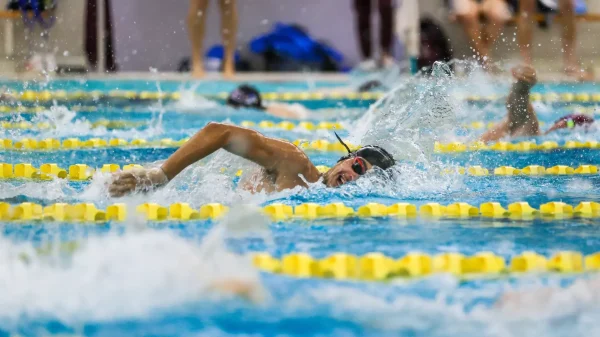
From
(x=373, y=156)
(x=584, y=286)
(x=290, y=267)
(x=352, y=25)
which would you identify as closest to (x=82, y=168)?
(x=373, y=156)

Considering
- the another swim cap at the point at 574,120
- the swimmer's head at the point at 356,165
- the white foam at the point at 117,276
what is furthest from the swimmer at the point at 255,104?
the white foam at the point at 117,276

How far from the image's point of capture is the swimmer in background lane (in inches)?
195

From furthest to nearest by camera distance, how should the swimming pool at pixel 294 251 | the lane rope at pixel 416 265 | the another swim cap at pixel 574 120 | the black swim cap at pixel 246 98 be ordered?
the black swim cap at pixel 246 98 → the another swim cap at pixel 574 120 → the lane rope at pixel 416 265 → the swimming pool at pixel 294 251

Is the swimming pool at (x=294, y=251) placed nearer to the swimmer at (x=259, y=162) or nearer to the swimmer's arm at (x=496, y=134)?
the swimmer at (x=259, y=162)

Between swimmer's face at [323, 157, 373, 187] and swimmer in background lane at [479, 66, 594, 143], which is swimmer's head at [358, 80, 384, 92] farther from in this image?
swimmer's face at [323, 157, 373, 187]

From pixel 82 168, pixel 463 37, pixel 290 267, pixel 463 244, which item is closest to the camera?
pixel 290 267

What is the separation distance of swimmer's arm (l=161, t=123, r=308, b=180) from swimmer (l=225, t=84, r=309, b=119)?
298 centimetres

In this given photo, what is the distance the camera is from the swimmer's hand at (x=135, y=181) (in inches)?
124

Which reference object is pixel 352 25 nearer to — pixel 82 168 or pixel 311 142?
pixel 311 142

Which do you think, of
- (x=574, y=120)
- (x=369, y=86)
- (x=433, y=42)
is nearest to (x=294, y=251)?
(x=574, y=120)

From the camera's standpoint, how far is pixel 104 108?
7219 millimetres

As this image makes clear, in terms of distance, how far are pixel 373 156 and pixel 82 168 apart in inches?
55.6

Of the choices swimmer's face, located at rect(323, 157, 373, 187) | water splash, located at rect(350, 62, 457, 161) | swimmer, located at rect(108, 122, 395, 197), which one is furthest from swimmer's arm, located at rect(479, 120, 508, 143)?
swimmer's face, located at rect(323, 157, 373, 187)

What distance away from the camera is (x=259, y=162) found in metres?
3.47
